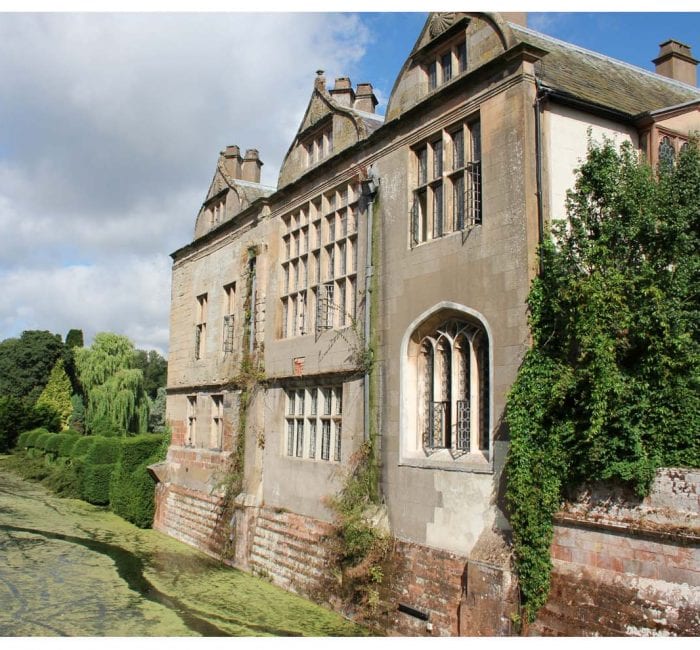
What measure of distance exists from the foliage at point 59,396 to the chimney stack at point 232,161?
35.2m

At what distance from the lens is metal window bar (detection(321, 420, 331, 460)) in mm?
14094

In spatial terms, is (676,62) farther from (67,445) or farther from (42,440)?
(42,440)

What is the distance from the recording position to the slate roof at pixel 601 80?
1077 cm

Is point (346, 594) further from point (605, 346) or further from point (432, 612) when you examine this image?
point (605, 346)

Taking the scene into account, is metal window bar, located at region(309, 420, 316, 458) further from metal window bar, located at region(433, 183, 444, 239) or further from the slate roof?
the slate roof

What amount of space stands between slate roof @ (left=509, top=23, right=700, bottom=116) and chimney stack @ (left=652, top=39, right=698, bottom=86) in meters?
0.71

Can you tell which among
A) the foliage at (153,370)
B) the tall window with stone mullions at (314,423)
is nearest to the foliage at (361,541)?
the tall window with stone mullions at (314,423)

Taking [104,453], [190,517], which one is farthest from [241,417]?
[104,453]

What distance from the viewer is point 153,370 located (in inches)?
3474

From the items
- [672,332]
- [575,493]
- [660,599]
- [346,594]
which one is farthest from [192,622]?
[672,332]

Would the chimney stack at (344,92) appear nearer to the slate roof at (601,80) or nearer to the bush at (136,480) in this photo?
the slate roof at (601,80)

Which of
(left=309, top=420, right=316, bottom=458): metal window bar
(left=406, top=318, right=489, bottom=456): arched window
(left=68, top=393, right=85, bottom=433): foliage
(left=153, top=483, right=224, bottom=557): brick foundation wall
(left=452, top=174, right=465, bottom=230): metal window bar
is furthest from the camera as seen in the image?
(left=68, top=393, right=85, bottom=433): foliage

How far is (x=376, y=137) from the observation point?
1305 centimetres

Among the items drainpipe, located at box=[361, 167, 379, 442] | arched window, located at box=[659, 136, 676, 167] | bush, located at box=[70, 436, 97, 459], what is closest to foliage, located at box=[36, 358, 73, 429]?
bush, located at box=[70, 436, 97, 459]
